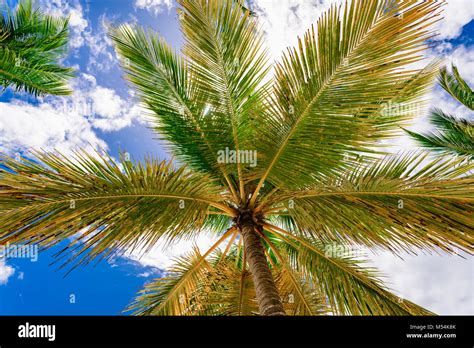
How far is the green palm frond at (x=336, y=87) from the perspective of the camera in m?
3.37

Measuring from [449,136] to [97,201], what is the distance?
10594 millimetres

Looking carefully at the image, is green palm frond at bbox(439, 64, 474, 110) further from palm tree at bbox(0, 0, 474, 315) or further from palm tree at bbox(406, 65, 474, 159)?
palm tree at bbox(0, 0, 474, 315)

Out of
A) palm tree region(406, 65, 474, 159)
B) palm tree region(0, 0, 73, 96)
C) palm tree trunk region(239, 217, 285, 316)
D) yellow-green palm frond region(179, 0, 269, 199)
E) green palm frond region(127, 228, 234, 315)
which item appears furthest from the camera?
palm tree region(406, 65, 474, 159)

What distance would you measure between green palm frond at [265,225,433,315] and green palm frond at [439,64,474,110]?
767 centimetres

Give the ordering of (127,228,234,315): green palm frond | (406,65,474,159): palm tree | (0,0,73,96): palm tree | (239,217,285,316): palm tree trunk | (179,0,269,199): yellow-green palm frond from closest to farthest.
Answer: (239,217,285,316): palm tree trunk < (179,0,269,199): yellow-green palm frond < (127,228,234,315): green palm frond < (0,0,73,96): palm tree < (406,65,474,159): palm tree

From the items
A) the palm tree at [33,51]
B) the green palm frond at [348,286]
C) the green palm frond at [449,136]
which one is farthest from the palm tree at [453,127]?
the palm tree at [33,51]

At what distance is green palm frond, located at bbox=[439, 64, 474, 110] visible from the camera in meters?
10.0

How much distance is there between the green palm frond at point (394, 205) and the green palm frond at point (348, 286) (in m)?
0.90

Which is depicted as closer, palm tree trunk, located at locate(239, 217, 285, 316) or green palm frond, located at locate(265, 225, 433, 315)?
palm tree trunk, located at locate(239, 217, 285, 316)

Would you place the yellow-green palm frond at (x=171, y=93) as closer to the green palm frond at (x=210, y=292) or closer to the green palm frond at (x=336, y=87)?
the green palm frond at (x=336, y=87)

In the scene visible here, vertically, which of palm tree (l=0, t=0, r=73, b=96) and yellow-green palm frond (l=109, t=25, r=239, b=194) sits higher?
palm tree (l=0, t=0, r=73, b=96)

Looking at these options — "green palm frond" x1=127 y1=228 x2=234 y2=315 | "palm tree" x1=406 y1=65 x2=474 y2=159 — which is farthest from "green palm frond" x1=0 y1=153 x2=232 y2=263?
"palm tree" x1=406 y1=65 x2=474 y2=159

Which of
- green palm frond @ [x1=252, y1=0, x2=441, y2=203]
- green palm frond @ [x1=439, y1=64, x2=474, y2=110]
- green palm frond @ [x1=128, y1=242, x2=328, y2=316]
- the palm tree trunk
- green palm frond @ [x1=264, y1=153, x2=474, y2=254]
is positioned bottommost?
green palm frond @ [x1=128, y1=242, x2=328, y2=316]
